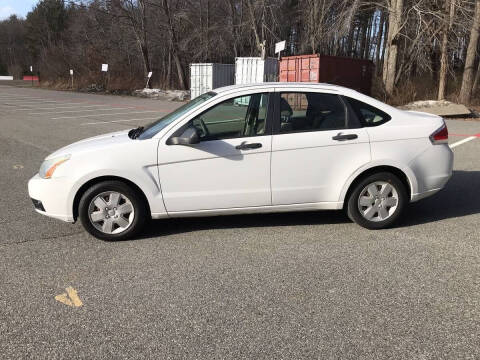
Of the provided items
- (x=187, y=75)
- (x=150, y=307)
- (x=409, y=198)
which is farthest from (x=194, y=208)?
(x=187, y=75)

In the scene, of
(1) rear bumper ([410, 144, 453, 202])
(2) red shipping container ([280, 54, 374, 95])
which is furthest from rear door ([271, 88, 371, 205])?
(2) red shipping container ([280, 54, 374, 95])

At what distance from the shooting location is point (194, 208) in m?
4.69

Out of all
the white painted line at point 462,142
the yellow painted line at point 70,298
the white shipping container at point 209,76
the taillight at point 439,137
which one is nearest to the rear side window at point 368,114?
the taillight at point 439,137

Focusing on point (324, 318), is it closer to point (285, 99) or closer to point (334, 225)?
point (334, 225)

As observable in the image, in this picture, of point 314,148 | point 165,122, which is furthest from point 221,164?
point 314,148

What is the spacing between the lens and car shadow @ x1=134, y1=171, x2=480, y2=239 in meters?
5.10

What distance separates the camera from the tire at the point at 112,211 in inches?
179

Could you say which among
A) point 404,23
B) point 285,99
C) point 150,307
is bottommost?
point 150,307

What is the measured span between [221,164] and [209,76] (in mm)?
25325

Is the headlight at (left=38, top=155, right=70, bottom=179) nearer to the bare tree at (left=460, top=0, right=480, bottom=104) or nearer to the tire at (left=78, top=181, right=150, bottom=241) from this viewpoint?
the tire at (left=78, top=181, right=150, bottom=241)

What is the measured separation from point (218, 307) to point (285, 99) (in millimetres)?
2394

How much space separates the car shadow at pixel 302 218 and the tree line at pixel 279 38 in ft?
57.7

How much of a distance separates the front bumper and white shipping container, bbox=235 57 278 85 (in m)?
22.0

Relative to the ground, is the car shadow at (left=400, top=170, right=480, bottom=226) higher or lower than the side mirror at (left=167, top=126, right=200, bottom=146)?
lower
